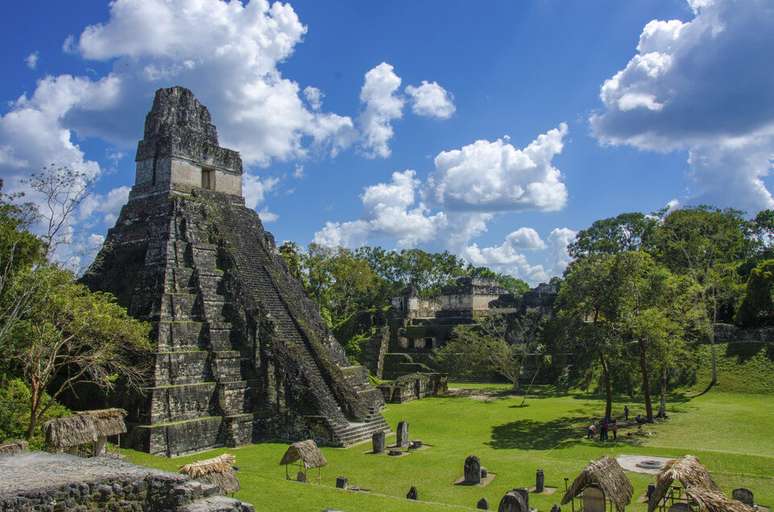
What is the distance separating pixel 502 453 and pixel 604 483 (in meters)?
7.23

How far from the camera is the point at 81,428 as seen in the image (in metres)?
13.4

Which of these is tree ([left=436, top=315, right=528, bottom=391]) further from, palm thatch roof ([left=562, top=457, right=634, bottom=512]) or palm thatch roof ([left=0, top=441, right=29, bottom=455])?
palm thatch roof ([left=0, top=441, right=29, bottom=455])

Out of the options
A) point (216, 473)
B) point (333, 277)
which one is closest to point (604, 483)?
point (216, 473)

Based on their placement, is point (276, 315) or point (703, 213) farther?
point (703, 213)

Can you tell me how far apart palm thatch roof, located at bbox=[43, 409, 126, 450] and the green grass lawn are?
1.16 metres

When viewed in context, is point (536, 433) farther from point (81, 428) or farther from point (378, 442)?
point (81, 428)

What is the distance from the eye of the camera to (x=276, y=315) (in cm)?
2116

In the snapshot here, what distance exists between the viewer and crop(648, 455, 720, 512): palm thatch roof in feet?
31.7

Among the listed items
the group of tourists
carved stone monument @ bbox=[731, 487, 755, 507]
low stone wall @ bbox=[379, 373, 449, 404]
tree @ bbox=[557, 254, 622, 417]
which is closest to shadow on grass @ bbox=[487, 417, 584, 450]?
the group of tourists

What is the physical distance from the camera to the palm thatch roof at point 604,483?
10.4 m

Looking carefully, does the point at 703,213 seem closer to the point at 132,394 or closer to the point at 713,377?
the point at 713,377

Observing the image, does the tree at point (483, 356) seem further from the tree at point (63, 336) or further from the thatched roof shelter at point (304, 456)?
the tree at point (63, 336)

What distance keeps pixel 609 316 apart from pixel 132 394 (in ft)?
51.7

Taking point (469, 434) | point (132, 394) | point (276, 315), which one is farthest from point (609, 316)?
point (132, 394)
